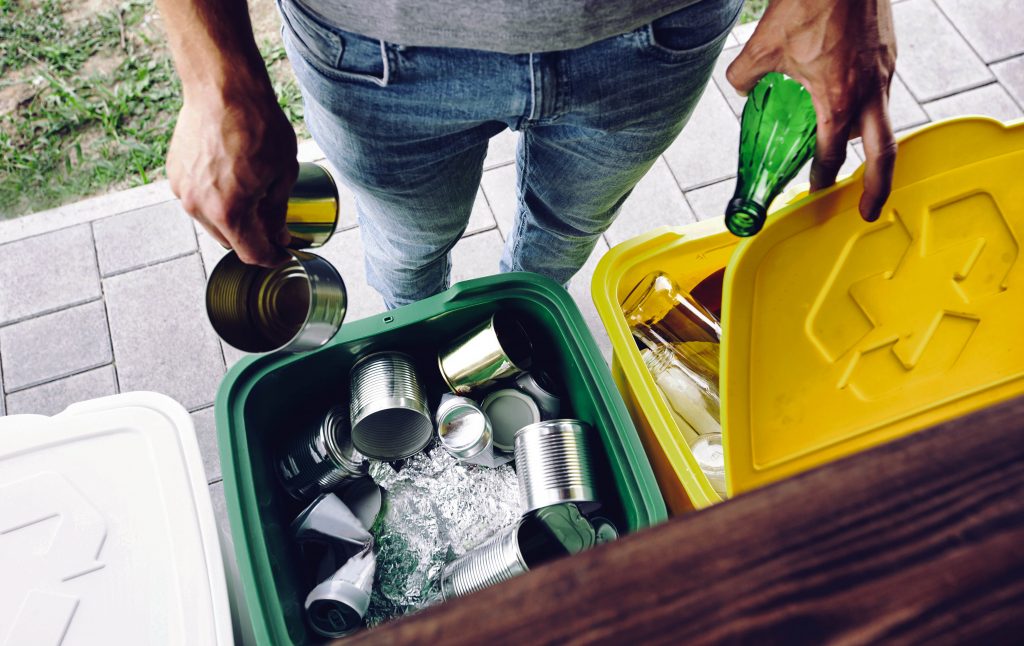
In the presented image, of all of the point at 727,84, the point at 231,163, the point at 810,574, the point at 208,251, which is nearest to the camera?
the point at 810,574

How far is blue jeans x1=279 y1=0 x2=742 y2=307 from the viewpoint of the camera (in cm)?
72

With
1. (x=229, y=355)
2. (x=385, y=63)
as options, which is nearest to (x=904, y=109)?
(x=385, y=63)

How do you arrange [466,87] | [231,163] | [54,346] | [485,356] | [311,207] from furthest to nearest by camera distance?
[54,346]
[485,356]
[311,207]
[466,87]
[231,163]

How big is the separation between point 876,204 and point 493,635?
70cm

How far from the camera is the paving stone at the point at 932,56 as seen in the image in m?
1.82

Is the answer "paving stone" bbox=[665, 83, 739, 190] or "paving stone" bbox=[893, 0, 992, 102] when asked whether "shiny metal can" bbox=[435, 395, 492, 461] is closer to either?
"paving stone" bbox=[665, 83, 739, 190]

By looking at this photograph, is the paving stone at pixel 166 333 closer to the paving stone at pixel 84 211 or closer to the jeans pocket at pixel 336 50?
the paving stone at pixel 84 211

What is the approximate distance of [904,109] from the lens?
179cm

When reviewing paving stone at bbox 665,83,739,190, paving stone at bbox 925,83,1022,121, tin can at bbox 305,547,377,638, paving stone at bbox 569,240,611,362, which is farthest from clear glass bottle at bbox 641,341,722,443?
paving stone at bbox 925,83,1022,121

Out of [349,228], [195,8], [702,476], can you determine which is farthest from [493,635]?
[349,228]

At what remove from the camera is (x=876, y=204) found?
74cm

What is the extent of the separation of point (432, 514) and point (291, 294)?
0.40 m

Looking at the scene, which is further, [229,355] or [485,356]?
[229,355]

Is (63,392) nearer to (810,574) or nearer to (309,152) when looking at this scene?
(309,152)
